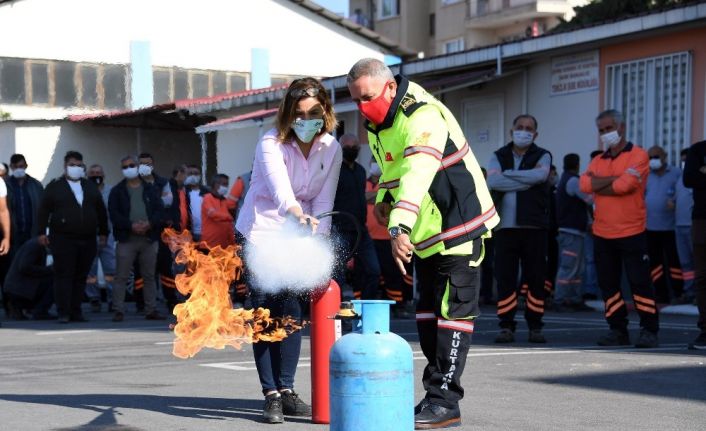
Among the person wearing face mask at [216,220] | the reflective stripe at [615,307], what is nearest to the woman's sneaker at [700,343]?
the reflective stripe at [615,307]

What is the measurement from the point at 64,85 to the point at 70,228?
70.5 feet

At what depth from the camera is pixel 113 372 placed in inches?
400

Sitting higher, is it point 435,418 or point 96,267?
point 96,267

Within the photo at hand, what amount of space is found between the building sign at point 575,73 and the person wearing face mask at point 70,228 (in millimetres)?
7932

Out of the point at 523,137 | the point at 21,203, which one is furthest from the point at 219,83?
the point at 523,137

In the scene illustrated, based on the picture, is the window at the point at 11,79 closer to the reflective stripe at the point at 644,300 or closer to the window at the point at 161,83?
the window at the point at 161,83

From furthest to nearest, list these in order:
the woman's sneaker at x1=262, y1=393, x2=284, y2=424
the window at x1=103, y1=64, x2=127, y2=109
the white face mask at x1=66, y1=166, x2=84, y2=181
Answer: the window at x1=103, y1=64, x2=127, y2=109, the white face mask at x1=66, y1=166, x2=84, y2=181, the woman's sneaker at x1=262, y1=393, x2=284, y2=424

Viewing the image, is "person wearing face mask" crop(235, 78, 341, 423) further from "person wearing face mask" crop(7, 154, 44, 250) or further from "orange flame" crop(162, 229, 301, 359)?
"person wearing face mask" crop(7, 154, 44, 250)

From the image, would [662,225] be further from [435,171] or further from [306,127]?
[435,171]

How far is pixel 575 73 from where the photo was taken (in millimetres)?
20000

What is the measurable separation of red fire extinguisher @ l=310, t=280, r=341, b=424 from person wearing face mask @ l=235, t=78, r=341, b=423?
184mm

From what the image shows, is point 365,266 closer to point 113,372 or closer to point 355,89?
point 113,372

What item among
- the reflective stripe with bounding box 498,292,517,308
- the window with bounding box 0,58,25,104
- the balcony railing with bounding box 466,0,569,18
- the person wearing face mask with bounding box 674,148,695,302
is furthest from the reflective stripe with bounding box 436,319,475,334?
the balcony railing with bounding box 466,0,569,18

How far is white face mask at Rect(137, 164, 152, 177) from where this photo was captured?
1727 centimetres
